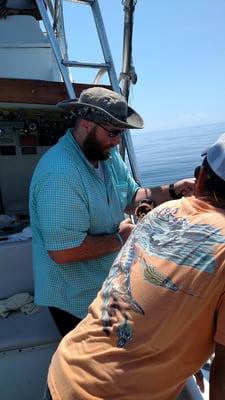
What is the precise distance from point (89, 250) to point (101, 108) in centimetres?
57

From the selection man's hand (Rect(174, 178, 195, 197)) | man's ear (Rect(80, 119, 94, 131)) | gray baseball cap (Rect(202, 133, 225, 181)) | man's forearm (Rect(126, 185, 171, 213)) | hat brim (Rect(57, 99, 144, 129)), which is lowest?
man's forearm (Rect(126, 185, 171, 213))

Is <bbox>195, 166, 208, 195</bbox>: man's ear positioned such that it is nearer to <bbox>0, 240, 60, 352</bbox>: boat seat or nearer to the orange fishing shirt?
the orange fishing shirt

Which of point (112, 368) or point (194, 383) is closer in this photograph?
point (112, 368)

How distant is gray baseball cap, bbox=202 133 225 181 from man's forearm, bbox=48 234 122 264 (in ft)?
2.77

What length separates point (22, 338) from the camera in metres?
2.41

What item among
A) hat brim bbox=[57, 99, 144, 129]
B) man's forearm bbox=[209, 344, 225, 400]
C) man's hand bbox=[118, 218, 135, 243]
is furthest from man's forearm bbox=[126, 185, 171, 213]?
man's forearm bbox=[209, 344, 225, 400]

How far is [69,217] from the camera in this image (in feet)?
5.69

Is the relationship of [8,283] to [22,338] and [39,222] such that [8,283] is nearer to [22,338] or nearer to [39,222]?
[22,338]

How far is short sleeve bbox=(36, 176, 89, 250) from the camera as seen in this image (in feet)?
5.64

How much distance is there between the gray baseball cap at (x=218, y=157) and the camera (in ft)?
3.28

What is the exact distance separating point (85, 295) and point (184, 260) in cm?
105

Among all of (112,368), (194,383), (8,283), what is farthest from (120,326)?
(8,283)

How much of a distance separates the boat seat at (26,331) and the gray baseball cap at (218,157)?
167 centimetres

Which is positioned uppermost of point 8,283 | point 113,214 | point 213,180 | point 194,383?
point 213,180
